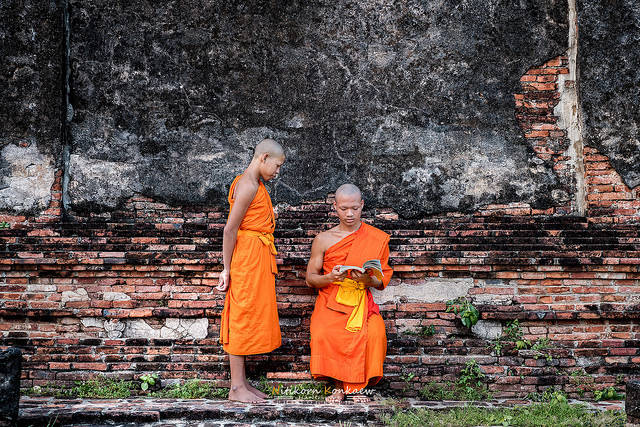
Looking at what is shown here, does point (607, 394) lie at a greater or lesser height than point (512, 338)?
lesser

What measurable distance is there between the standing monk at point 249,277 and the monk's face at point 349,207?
1.96 ft

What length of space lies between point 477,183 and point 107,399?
381 centimetres

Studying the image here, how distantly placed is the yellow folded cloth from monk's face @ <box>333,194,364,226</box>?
0.49 meters

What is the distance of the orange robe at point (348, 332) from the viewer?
477 cm

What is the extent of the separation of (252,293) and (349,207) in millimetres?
1046

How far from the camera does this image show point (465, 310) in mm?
5250

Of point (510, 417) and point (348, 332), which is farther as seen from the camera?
point (348, 332)

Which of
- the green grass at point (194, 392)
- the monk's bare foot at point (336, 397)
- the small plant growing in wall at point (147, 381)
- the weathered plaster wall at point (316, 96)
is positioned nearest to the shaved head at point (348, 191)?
the weathered plaster wall at point (316, 96)

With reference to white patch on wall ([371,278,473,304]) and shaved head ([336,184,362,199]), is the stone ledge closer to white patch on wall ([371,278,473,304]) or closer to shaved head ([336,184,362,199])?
white patch on wall ([371,278,473,304])

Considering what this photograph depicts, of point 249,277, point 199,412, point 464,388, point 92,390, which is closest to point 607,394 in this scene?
point 464,388

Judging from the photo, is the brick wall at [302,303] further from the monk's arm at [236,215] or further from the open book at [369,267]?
the open book at [369,267]

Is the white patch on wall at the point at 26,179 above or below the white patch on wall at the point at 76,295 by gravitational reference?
above

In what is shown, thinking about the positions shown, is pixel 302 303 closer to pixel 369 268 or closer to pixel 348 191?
pixel 369 268

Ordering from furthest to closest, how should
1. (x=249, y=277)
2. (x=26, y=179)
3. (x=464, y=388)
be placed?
1. (x=26, y=179)
2. (x=464, y=388)
3. (x=249, y=277)
